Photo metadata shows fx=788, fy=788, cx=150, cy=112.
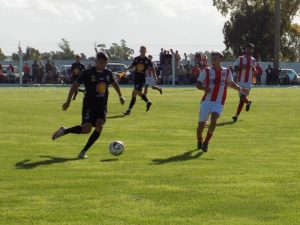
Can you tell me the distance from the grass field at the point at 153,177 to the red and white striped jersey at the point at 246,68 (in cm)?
302

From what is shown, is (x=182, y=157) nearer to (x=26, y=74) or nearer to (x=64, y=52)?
(x=26, y=74)

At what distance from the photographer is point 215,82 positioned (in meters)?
14.3

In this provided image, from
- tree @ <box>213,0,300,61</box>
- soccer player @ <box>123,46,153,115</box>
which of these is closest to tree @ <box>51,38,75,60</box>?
tree @ <box>213,0,300,61</box>

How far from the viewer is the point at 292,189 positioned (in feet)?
32.9

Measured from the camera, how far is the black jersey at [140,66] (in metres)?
23.5

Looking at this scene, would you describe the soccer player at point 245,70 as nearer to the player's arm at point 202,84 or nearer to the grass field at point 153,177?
the grass field at point 153,177

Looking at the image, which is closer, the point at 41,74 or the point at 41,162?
the point at 41,162

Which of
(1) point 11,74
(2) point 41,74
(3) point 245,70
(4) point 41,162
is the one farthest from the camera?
(1) point 11,74

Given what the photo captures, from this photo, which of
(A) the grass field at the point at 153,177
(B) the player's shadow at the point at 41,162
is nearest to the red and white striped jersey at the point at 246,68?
(A) the grass field at the point at 153,177

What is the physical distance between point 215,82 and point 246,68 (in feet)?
26.2

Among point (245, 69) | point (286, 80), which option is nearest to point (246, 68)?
point (245, 69)

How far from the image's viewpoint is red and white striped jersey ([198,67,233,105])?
46.9 feet

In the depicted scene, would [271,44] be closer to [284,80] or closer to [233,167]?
[284,80]

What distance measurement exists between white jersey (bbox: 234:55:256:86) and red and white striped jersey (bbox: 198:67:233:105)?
25.3 feet
